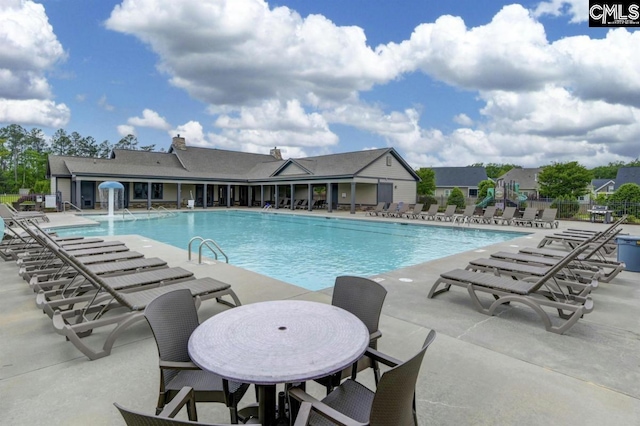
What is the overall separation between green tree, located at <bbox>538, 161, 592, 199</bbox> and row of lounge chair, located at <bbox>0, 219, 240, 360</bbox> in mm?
39842

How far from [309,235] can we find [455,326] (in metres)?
11.1

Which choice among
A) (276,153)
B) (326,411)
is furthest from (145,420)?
(276,153)

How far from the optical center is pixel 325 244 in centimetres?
1266

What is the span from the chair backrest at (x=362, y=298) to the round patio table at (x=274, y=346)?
313mm

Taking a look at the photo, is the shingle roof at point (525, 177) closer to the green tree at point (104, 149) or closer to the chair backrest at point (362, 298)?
the chair backrest at point (362, 298)

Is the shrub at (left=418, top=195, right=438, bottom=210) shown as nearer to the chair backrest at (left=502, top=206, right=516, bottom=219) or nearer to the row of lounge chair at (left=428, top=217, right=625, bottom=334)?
the chair backrest at (left=502, top=206, right=516, bottom=219)

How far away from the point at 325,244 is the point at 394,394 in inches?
436

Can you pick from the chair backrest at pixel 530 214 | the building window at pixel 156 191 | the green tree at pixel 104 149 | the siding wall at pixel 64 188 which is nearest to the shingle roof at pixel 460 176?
the chair backrest at pixel 530 214

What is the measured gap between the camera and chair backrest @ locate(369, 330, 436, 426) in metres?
1.51

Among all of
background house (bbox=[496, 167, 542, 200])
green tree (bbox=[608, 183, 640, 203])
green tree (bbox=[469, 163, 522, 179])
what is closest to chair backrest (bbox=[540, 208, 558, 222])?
green tree (bbox=[608, 183, 640, 203])

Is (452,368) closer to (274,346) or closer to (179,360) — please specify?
(274,346)

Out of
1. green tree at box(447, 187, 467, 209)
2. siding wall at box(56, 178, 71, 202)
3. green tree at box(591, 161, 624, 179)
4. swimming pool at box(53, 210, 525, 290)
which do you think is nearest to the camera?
swimming pool at box(53, 210, 525, 290)

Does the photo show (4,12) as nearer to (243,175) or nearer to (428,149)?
(243,175)

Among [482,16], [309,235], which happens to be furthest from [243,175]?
[482,16]
